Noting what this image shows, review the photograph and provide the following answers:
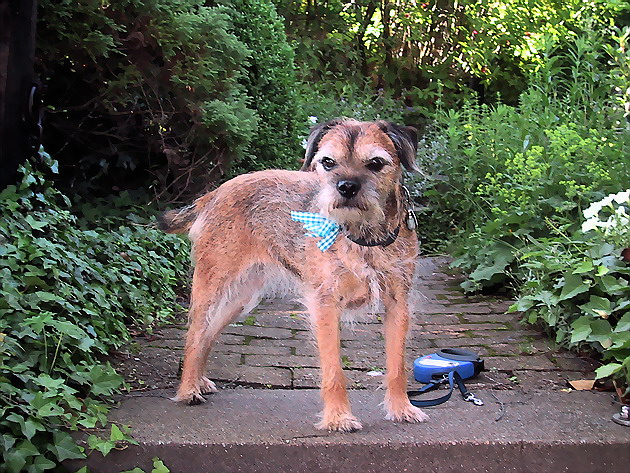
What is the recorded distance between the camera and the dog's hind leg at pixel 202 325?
11.6 feet

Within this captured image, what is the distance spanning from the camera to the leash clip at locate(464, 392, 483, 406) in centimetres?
356

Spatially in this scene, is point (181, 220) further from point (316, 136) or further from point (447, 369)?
point (447, 369)

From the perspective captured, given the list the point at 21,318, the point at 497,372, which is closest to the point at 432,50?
the point at 497,372

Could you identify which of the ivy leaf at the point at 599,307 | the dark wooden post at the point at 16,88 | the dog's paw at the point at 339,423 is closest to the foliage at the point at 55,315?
the dark wooden post at the point at 16,88

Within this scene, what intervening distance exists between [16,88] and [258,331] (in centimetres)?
219

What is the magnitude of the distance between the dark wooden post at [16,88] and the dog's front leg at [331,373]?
1948 mm

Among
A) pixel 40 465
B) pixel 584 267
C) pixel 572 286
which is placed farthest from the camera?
pixel 572 286

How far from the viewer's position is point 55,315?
3.54 m

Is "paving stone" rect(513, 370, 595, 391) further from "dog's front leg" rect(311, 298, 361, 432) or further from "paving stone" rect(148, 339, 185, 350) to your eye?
"paving stone" rect(148, 339, 185, 350)

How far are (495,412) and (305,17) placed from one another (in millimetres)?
9722

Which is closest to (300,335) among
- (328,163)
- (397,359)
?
(397,359)

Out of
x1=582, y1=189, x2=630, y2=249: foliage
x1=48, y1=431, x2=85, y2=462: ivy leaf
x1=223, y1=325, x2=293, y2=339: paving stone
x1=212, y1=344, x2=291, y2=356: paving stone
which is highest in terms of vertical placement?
x1=582, y1=189, x2=630, y2=249: foliage

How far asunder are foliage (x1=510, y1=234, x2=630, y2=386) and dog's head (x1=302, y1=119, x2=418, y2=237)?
4.54 feet

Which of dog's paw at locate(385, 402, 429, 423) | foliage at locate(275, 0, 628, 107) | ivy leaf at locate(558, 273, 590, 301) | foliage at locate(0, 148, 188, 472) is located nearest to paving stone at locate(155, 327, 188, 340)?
foliage at locate(0, 148, 188, 472)
